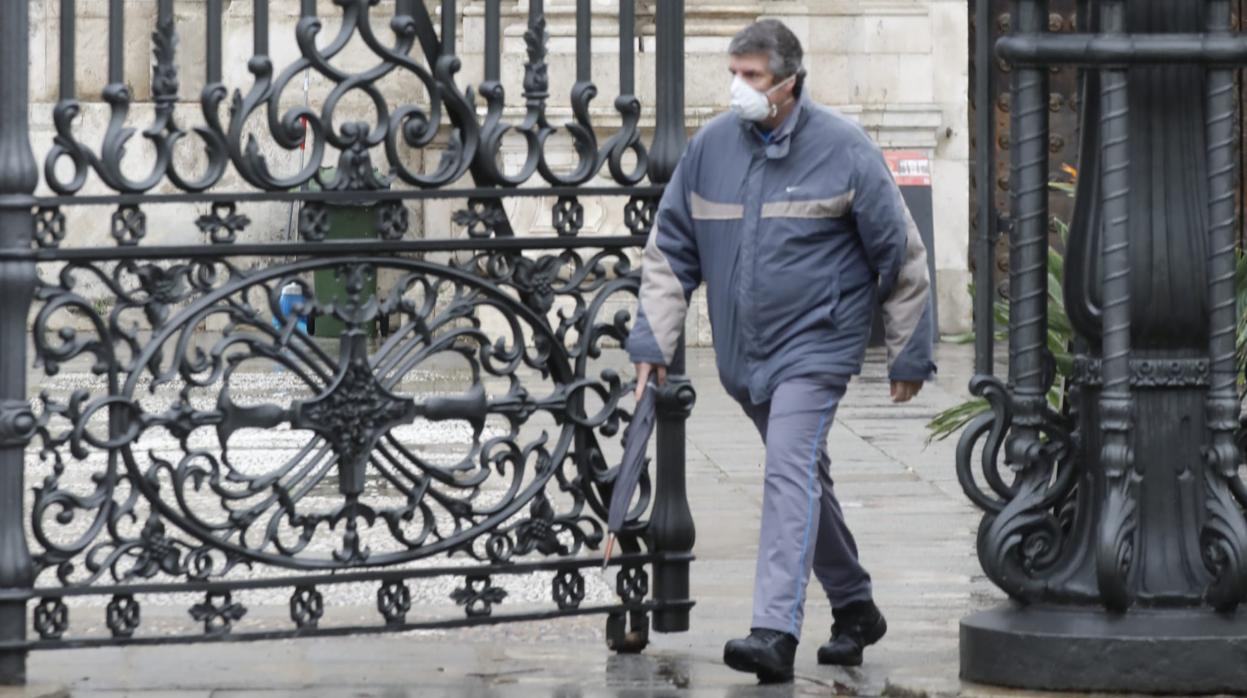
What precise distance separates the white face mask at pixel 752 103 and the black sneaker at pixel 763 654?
1.38 meters

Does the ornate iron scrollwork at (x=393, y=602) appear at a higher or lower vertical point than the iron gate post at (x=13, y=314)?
lower

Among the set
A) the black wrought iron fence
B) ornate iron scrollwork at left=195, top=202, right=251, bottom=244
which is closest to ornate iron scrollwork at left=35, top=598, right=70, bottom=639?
the black wrought iron fence

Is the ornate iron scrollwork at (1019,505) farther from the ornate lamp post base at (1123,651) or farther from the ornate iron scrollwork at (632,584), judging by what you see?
the ornate iron scrollwork at (632,584)

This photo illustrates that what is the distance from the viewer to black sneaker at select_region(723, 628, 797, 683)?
6.73 meters

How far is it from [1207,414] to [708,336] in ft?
40.0

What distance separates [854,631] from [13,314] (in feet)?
8.07

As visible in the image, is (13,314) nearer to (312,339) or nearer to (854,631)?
(312,339)

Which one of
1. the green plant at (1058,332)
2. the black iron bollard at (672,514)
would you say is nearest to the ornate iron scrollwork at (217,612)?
the black iron bollard at (672,514)

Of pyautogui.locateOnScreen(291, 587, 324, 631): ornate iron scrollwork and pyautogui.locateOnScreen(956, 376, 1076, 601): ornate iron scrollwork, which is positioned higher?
pyautogui.locateOnScreen(956, 376, 1076, 601): ornate iron scrollwork

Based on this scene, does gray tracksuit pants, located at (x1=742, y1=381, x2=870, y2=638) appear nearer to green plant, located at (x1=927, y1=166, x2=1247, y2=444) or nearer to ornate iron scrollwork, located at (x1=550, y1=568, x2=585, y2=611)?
ornate iron scrollwork, located at (x1=550, y1=568, x2=585, y2=611)

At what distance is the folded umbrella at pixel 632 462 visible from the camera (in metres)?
7.12

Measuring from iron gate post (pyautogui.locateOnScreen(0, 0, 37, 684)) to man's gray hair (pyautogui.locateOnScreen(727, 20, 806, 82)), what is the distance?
1893mm

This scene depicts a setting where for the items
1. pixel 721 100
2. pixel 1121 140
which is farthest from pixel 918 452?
pixel 721 100

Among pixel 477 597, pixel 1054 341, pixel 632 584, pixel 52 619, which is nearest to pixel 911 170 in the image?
pixel 1054 341
